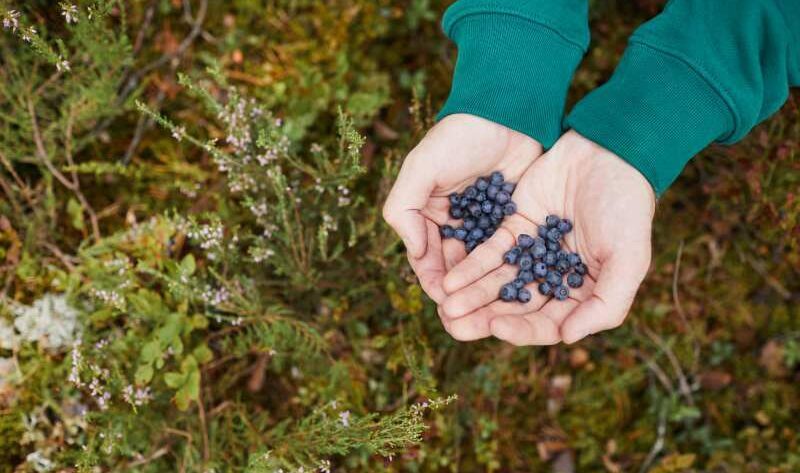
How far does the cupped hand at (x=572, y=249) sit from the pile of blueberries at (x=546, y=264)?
0.09ft

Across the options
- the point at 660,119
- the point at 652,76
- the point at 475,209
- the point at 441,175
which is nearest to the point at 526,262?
the point at 475,209

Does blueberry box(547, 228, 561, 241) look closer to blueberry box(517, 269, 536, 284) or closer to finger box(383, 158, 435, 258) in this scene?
blueberry box(517, 269, 536, 284)

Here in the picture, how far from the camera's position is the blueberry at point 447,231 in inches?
88.9

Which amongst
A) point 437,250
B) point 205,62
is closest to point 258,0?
point 205,62

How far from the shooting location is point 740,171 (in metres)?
2.82

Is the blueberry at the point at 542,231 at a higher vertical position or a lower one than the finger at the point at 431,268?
higher

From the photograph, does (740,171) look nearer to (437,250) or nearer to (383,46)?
(437,250)

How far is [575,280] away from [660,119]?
2.06ft

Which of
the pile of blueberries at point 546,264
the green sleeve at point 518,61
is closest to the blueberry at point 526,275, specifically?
the pile of blueberries at point 546,264

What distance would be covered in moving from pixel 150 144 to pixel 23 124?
21.0 inches

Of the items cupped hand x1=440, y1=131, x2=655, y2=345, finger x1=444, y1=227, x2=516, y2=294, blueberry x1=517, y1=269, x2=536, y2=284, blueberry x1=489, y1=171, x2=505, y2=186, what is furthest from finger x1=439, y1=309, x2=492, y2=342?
blueberry x1=489, y1=171, x2=505, y2=186

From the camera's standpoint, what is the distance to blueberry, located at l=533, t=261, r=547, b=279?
215 centimetres

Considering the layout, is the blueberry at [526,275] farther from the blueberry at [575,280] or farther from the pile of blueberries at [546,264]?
the blueberry at [575,280]

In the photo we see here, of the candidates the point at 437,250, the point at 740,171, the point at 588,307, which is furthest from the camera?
the point at 740,171
